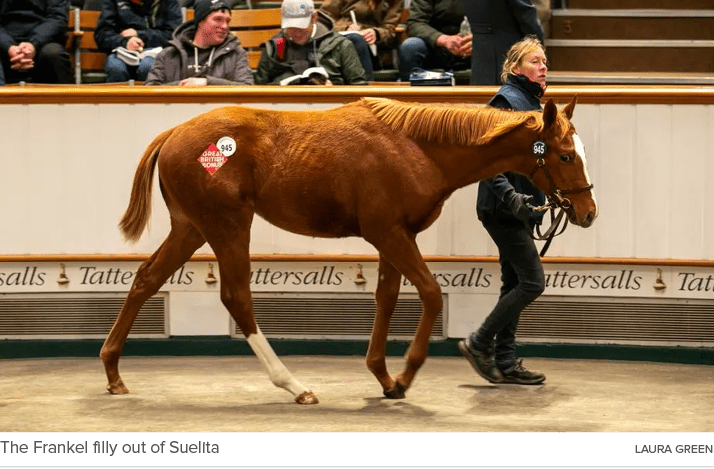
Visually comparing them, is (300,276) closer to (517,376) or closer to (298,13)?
(517,376)

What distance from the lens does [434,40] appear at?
37.0 feet

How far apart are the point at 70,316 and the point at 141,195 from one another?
→ 5.08 feet

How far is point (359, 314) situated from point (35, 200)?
2294 mm

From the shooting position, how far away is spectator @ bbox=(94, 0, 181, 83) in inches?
451

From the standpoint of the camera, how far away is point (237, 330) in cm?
916

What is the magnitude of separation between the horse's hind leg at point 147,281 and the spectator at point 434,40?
3.83 meters

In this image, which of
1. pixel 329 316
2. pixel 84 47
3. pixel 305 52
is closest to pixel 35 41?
pixel 84 47

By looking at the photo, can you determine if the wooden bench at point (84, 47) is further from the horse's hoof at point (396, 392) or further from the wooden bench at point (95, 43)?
the horse's hoof at point (396, 392)

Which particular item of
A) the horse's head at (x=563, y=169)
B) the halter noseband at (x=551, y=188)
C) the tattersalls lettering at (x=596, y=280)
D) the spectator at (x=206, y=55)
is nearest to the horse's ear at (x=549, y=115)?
the horse's head at (x=563, y=169)

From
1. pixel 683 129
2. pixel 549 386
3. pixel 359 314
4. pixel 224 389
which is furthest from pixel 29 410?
pixel 683 129

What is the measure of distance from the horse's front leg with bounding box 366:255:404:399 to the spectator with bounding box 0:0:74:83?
4.70 m

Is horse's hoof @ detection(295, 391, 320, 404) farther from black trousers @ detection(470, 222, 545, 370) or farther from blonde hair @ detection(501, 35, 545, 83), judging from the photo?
blonde hair @ detection(501, 35, 545, 83)

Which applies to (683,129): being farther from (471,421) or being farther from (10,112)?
(10,112)

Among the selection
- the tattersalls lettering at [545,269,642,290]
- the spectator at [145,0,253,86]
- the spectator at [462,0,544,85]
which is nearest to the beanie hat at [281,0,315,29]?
the spectator at [145,0,253,86]
